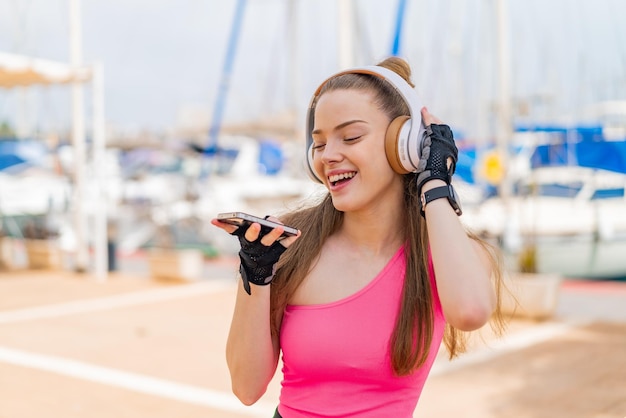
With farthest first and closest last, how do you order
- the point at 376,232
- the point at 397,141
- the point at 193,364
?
the point at 193,364 → the point at 376,232 → the point at 397,141

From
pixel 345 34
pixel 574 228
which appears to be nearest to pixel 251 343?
pixel 345 34

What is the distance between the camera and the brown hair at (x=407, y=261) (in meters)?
1.83

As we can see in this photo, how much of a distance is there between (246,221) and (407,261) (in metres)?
0.45

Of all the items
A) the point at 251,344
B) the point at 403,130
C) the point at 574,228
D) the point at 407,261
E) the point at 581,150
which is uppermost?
the point at 403,130

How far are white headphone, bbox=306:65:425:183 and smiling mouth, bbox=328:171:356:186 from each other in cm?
10

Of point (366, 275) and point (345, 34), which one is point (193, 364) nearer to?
point (366, 275)

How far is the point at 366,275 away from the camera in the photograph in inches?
75.5

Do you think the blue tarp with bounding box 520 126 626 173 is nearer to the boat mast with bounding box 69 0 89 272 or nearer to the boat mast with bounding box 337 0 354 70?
the boat mast with bounding box 337 0 354 70

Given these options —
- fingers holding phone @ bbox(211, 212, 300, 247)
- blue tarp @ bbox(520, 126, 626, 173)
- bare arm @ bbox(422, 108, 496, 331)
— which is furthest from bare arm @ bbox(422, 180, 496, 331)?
blue tarp @ bbox(520, 126, 626, 173)

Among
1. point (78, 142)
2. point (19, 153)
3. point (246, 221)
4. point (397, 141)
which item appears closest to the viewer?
point (246, 221)

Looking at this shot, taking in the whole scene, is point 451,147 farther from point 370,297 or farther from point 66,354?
A: point 66,354

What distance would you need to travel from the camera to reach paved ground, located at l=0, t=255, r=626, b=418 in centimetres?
573

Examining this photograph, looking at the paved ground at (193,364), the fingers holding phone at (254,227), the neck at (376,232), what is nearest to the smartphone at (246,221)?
the fingers holding phone at (254,227)

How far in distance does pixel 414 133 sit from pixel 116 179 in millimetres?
26393
